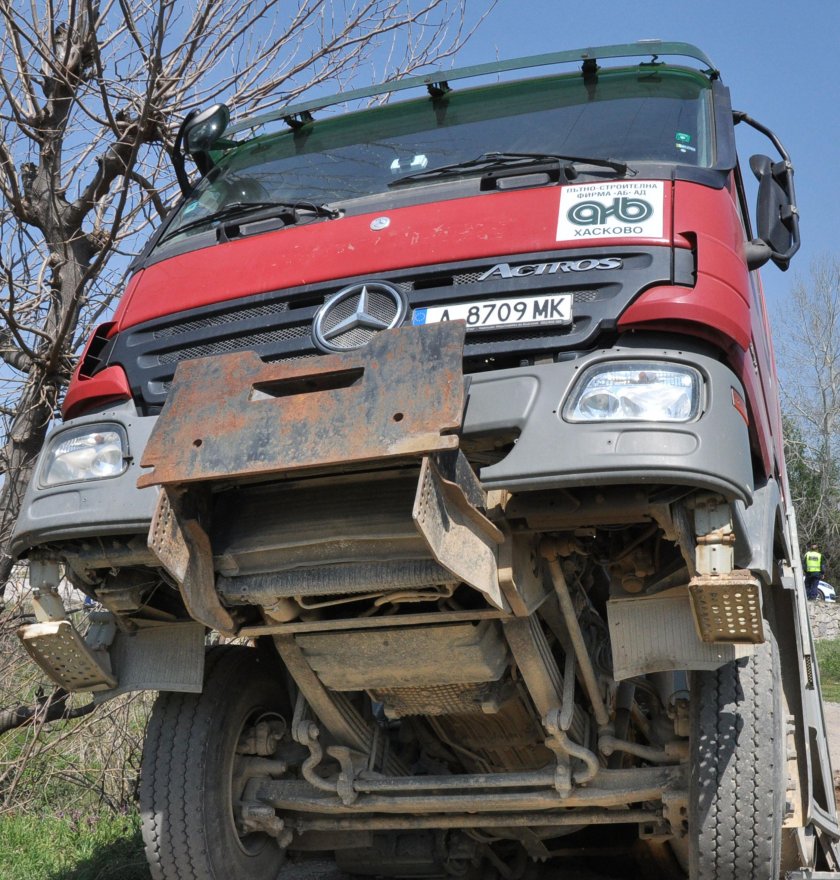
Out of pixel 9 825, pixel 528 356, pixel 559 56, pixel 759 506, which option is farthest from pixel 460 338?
pixel 9 825

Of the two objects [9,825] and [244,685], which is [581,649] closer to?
[244,685]

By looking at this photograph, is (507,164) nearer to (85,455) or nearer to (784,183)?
(784,183)

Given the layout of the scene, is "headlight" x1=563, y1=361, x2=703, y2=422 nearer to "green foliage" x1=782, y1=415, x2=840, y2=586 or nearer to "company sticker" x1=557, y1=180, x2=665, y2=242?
"company sticker" x1=557, y1=180, x2=665, y2=242

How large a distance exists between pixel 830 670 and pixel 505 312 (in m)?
11.9

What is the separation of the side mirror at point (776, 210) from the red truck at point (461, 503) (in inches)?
0.7

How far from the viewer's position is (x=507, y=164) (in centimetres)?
365

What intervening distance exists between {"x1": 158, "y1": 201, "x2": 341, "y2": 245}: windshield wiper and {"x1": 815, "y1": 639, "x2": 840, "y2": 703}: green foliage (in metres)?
8.57

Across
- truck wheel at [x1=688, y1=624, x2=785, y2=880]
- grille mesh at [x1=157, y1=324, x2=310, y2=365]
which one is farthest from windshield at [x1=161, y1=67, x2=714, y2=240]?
truck wheel at [x1=688, y1=624, x2=785, y2=880]

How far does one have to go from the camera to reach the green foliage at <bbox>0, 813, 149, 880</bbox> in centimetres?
475

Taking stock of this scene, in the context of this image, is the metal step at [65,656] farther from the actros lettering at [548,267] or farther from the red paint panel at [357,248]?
the actros lettering at [548,267]

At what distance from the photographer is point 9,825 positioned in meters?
5.25

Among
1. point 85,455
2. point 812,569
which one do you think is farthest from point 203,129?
point 812,569

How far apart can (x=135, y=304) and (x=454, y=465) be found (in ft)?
5.04

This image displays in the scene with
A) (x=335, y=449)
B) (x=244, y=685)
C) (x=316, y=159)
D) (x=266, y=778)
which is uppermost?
(x=316, y=159)
